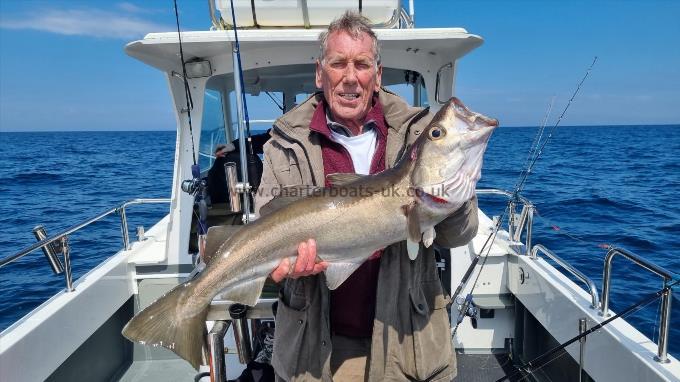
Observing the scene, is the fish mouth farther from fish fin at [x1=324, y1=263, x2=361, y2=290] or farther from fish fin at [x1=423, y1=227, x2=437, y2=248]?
fish fin at [x1=324, y1=263, x2=361, y2=290]

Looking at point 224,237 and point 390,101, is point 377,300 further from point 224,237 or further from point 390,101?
point 390,101

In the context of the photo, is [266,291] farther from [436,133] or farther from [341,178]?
[436,133]

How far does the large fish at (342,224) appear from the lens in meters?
2.38


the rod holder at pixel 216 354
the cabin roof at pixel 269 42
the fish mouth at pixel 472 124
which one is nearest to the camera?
the fish mouth at pixel 472 124

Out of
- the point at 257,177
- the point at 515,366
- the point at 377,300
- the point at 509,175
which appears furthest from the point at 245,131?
the point at 509,175

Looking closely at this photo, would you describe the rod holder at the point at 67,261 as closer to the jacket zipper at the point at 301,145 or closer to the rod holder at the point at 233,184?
the rod holder at the point at 233,184

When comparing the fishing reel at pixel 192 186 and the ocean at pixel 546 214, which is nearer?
the fishing reel at pixel 192 186

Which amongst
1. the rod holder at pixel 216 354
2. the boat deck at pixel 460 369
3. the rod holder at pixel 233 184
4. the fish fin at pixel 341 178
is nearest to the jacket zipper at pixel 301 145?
the fish fin at pixel 341 178

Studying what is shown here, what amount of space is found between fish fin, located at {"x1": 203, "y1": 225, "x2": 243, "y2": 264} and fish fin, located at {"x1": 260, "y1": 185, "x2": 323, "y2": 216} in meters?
0.24

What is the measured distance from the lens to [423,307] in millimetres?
2646

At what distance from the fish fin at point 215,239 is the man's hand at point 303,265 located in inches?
14.9

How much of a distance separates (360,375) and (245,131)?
2.96 m

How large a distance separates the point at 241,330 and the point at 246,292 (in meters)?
0.77

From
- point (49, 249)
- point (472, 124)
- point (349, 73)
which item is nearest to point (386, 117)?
point (349, 73)
